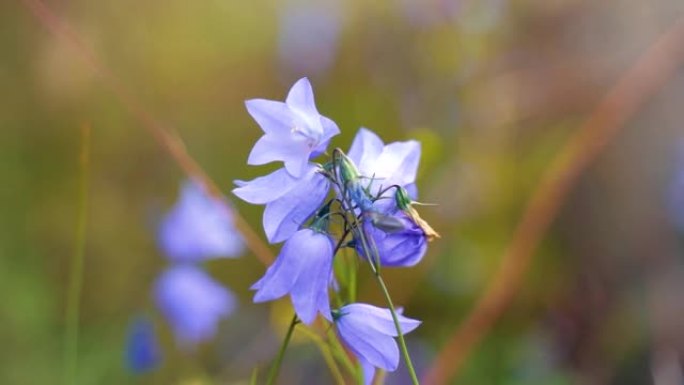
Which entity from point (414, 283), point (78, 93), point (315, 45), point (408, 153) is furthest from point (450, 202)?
point (408, 153)

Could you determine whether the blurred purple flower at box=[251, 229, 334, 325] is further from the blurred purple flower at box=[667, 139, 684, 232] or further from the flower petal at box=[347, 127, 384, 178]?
the blurred purple flower at box=[667, 139, 684, 232]

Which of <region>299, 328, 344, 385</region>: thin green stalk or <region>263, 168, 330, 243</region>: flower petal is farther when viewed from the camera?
<region>299, 328, 344, 385</region>: thin green stalk

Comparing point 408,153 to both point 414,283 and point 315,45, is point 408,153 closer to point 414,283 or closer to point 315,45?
point 414,283

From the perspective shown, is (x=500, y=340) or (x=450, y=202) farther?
(x=450, y=202)

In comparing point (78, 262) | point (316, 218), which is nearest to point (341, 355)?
point (316, 218)

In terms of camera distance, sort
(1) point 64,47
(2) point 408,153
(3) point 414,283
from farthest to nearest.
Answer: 1. (1) point 64,47
2. (3) point 414,283
3. (2) point 408,153

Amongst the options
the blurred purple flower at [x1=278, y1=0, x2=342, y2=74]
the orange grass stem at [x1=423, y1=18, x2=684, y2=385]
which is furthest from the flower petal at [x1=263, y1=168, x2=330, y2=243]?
the blurred purple flower at [x1=278, y1=0, x2=342, y2=74]
